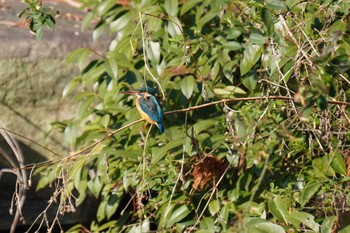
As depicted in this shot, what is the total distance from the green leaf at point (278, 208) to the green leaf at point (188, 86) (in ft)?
2.60

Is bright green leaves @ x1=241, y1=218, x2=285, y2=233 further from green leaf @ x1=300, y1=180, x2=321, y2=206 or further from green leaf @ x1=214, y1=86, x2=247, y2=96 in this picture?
green leaf @ x1=214, y1=86, x2=247, y2=96

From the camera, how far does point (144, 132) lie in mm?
5379

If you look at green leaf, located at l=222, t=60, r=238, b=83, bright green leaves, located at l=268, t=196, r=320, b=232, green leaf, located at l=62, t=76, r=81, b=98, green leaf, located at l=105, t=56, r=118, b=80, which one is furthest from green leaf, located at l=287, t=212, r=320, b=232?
green leaf, located at l=62, t=76, r=81, b=98

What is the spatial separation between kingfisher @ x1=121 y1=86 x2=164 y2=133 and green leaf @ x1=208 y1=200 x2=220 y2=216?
1.64ft

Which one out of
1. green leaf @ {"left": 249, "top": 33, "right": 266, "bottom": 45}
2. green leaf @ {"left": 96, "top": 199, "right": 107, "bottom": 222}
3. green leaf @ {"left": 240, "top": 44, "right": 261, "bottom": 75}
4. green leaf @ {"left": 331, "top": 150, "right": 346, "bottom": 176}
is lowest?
green leaf @ {"left": 96, "top": 199, "right": 107, "bottom": 222}

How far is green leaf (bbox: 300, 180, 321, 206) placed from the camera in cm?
→ 462

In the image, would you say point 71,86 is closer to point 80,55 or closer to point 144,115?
point 80,55

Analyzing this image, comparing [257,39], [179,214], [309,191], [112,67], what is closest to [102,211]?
[179,214]

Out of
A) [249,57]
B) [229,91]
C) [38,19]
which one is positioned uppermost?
[38,19]

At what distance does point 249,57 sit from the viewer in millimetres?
4992

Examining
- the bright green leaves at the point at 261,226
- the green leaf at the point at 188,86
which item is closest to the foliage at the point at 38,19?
the green leaf at the point at 188,86

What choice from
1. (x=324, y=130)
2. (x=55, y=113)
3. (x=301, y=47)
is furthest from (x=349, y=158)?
(x=55, y=113)

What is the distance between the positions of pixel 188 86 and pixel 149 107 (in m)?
0.38

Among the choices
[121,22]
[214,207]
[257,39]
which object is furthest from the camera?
[121,22]
